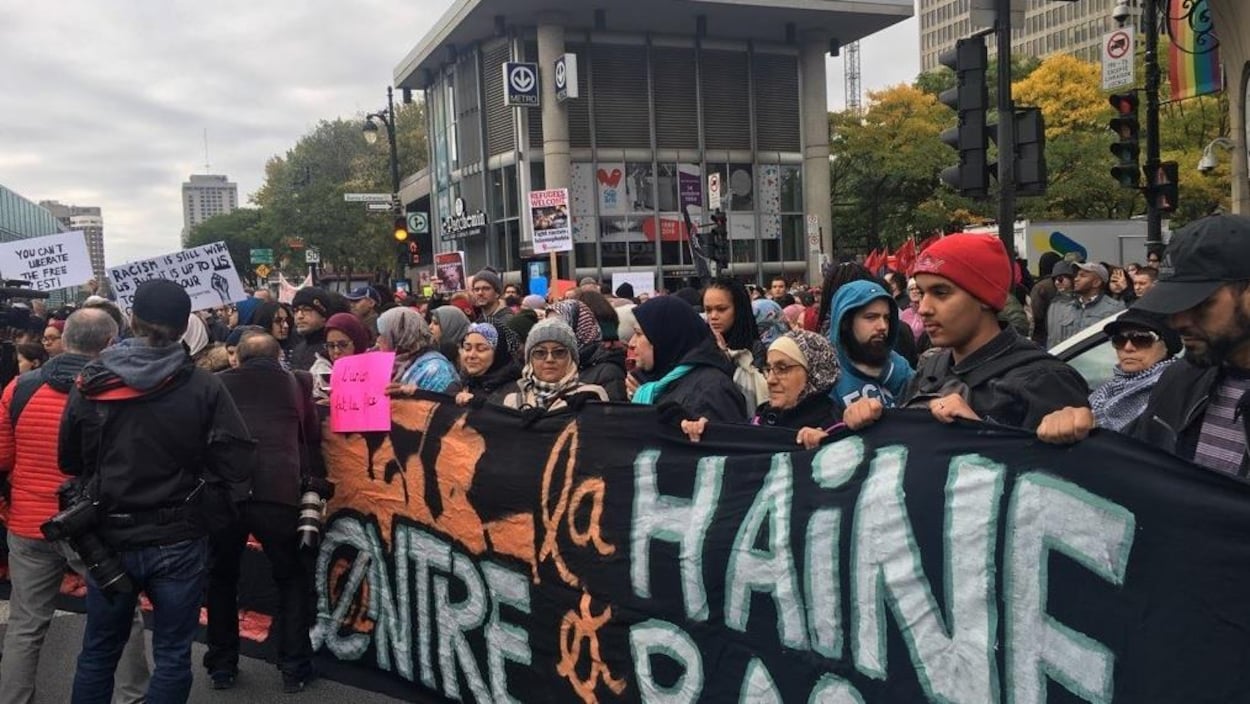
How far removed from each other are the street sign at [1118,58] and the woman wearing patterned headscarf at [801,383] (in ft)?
47.8

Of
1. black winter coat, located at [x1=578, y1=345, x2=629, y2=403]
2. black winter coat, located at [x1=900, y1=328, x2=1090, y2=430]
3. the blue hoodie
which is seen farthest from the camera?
black winter coat, located at [x1=578, y1=345, x2=629, y2=403]

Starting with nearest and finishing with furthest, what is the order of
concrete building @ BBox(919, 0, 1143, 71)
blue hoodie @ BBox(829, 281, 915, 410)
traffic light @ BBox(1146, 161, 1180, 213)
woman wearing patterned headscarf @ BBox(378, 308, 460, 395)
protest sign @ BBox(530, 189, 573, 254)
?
blue hoodie @ BBox(829, 281, 915, 410) → woman wearing patterned headscarf @ BBox(378, 308, 460, 395) → traffic light @ BBox(1146, 161, 1180, 213) → protest sign @ BBox(530, 189, 573, 254) → concrete building @ BBox(919, 0, 1143, 71)

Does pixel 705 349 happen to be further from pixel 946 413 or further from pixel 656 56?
pixel 656 56

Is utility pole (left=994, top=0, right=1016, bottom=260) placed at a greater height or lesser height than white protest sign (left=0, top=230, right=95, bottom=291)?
greater

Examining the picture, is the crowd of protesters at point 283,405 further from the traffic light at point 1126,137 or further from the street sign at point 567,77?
the street sign at point 567,77

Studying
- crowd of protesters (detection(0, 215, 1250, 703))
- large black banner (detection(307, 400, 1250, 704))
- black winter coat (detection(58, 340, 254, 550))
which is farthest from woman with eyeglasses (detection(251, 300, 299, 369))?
black winter coat (detection(58, 340, 254, 550))

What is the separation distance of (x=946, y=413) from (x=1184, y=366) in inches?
23.0

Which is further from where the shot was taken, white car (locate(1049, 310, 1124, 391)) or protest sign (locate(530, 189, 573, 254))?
protest sign (locate(530, 189, 573, 254))

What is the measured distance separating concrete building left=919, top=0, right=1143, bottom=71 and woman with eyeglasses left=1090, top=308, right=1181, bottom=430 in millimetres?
89124

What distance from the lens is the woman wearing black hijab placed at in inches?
161

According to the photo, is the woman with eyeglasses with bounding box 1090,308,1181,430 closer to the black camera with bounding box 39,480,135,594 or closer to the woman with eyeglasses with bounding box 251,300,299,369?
the black camera with bounding box 39,480,135,594

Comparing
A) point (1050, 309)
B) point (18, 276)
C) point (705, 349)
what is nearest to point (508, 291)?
point (18, 276)

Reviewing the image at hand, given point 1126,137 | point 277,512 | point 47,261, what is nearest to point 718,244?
point 1126,137

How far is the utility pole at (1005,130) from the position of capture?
8180 millimetres
